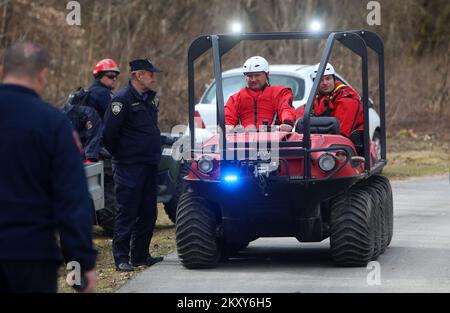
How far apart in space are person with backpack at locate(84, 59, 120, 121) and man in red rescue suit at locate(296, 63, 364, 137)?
93.6 inches

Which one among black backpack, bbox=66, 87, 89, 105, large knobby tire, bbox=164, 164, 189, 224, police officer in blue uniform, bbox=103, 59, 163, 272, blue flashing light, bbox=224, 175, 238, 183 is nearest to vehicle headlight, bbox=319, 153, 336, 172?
blue flashing light, bbox=224, 175, 238, 183

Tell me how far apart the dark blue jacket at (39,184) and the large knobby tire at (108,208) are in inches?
306

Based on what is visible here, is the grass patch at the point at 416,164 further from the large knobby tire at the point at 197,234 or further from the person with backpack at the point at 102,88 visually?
the large knobby tire at the point at 197,234

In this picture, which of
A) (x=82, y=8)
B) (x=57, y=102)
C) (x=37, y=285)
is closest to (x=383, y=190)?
(x=37, y=285)

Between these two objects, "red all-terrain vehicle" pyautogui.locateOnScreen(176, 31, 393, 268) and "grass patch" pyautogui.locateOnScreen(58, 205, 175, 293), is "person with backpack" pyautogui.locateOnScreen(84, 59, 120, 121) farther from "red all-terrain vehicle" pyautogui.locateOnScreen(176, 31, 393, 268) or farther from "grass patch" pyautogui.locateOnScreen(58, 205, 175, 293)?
"red all-terrain vehicle" pyautogui.locateOnScreen(176, 31, 393, 268)

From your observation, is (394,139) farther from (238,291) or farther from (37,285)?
(37,285)

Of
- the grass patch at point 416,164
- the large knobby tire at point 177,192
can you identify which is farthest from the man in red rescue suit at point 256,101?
the grass patch at point 416,164

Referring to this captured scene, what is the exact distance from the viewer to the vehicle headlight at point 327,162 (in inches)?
426

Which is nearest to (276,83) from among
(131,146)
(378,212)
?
(378,212)

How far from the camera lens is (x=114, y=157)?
456 inches

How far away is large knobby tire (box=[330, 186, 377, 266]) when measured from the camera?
11031 millimetres

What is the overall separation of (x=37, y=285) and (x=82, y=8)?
2029 centimetres

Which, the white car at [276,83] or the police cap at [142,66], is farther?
the white car at [276,83]
